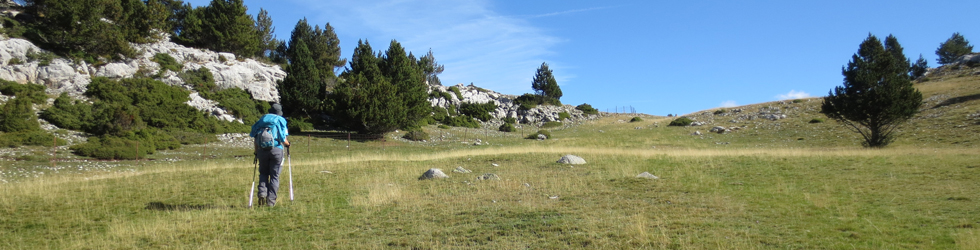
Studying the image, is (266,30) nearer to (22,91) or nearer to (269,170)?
(22,91)

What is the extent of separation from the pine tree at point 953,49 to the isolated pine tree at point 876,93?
6717 centimetres

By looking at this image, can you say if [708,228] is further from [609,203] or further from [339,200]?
[339,200]

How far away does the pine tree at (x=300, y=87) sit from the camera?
4553cm

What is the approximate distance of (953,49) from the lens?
77500 millimetres

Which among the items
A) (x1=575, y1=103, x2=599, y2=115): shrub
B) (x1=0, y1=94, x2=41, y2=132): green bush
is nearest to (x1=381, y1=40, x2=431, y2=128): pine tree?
(x1=0, y1=94, x2=41, y2=132): green bush

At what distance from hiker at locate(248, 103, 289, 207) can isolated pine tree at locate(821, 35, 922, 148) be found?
32.5m

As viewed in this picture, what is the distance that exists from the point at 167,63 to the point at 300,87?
12336 millimetres

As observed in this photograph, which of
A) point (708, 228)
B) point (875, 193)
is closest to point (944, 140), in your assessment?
point (875, 193)

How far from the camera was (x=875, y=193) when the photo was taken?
10039mm

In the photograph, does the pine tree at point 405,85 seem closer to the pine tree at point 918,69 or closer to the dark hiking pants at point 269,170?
the dark hiking pants at point 269,170

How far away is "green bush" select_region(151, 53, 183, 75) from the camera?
1752 inches

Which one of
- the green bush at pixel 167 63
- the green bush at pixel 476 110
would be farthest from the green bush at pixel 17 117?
the green bush at pixel 476 110

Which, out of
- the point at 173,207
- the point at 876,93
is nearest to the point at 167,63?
the point at 173,207

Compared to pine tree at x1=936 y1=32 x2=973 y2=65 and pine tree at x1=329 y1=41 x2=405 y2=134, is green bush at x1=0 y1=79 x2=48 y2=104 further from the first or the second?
pine tree at x1=936 y1=32 x2=973 y2=65
